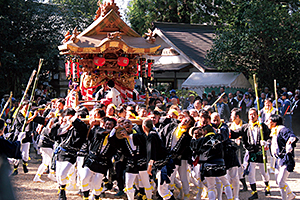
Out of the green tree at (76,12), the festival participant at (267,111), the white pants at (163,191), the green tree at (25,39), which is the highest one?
the green tree at (76,12)

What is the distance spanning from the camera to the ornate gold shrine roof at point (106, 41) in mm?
9695

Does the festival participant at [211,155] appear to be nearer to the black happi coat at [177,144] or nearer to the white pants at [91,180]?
the black happi coat at [177,144]

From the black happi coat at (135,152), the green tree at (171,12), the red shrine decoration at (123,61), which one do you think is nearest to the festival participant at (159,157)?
the black happi coat at (135,152)

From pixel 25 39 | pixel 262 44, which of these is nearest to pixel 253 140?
pixel 262 44

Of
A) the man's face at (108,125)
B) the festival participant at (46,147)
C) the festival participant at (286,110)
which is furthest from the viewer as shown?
the festival participant at (286,110)

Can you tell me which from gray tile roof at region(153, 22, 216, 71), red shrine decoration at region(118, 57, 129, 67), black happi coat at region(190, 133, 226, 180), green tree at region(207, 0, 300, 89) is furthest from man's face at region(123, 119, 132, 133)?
gray tile roof at region(153, 22, 216, 71)

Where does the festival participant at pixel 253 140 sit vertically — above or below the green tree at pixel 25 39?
below

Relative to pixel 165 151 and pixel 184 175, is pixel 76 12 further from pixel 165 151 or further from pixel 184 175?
pixel 165 151

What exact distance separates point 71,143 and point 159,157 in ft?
5.06

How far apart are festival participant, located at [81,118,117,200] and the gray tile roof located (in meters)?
11.9

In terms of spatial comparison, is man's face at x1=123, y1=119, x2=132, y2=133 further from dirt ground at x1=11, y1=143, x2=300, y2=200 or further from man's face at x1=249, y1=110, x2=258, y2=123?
man's face at x1=249, y1=110, x2=258, y2=123

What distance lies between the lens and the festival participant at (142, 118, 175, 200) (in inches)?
234

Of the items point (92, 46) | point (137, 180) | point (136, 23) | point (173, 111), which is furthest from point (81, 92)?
point (136, 23)

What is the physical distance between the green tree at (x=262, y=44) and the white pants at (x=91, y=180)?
11629 mm
